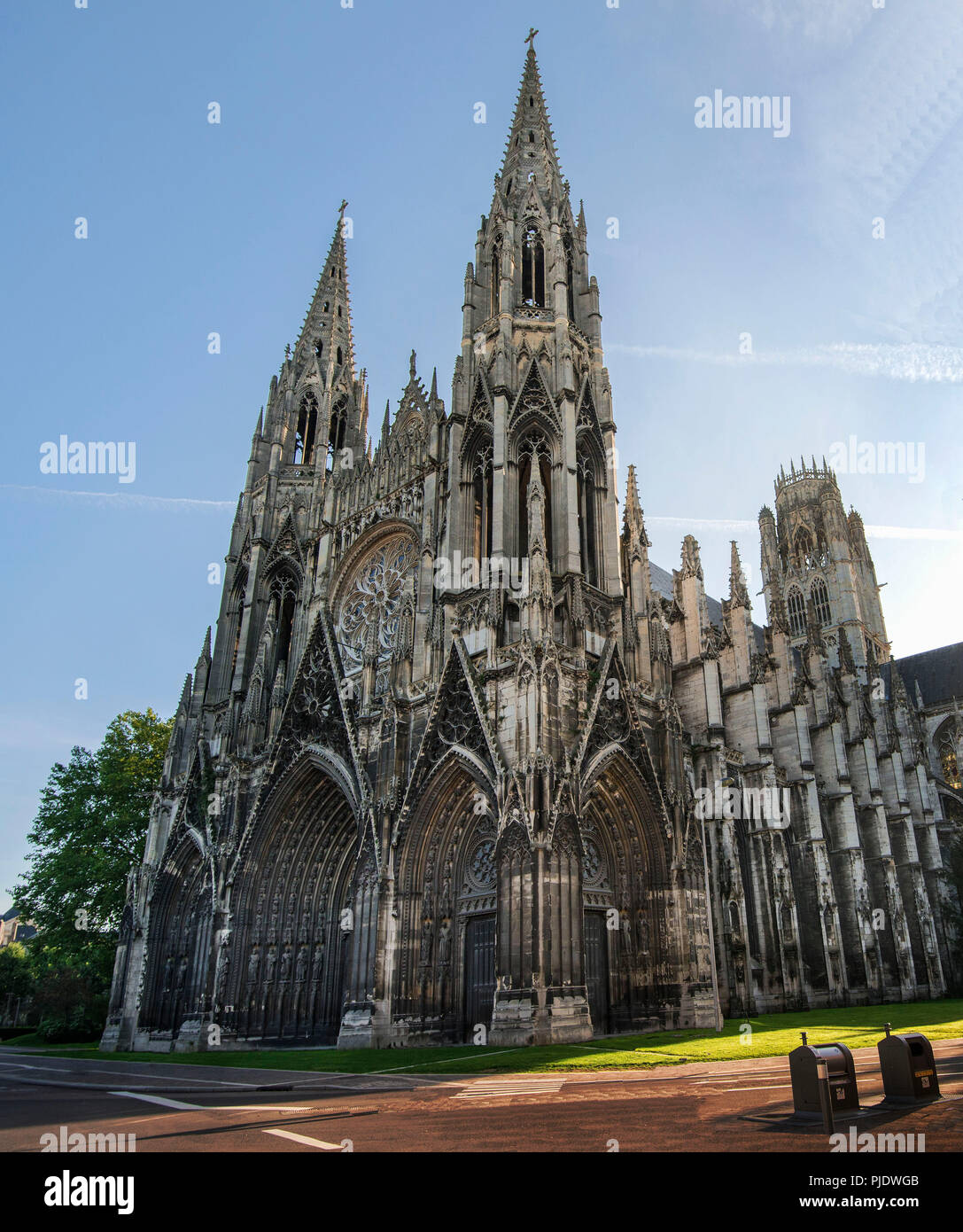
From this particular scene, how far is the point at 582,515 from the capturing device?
26.8 meters

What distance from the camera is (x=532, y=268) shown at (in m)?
31.2

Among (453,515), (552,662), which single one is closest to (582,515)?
(453,515)

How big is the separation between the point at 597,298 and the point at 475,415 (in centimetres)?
734

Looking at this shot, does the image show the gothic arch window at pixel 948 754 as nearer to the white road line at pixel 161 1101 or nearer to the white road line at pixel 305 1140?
the white road line at pixel 161 1101

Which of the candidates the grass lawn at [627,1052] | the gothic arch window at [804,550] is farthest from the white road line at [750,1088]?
the gothic arch window at [804,550]

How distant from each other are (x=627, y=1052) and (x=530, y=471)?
1697cm

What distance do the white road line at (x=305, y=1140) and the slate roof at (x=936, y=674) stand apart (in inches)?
2036

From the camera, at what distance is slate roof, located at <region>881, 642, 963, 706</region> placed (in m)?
52.5

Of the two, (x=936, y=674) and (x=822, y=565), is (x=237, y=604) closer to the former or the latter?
(x=936, y=674)

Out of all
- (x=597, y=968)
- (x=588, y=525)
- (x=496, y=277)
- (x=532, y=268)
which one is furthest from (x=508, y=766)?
(x=532, y=268)

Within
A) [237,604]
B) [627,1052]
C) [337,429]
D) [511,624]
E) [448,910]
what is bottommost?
[627,1052]

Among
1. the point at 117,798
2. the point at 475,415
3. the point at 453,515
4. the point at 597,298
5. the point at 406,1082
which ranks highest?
the point at 597,298

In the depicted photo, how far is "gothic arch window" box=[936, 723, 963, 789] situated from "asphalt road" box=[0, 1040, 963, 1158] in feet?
132
